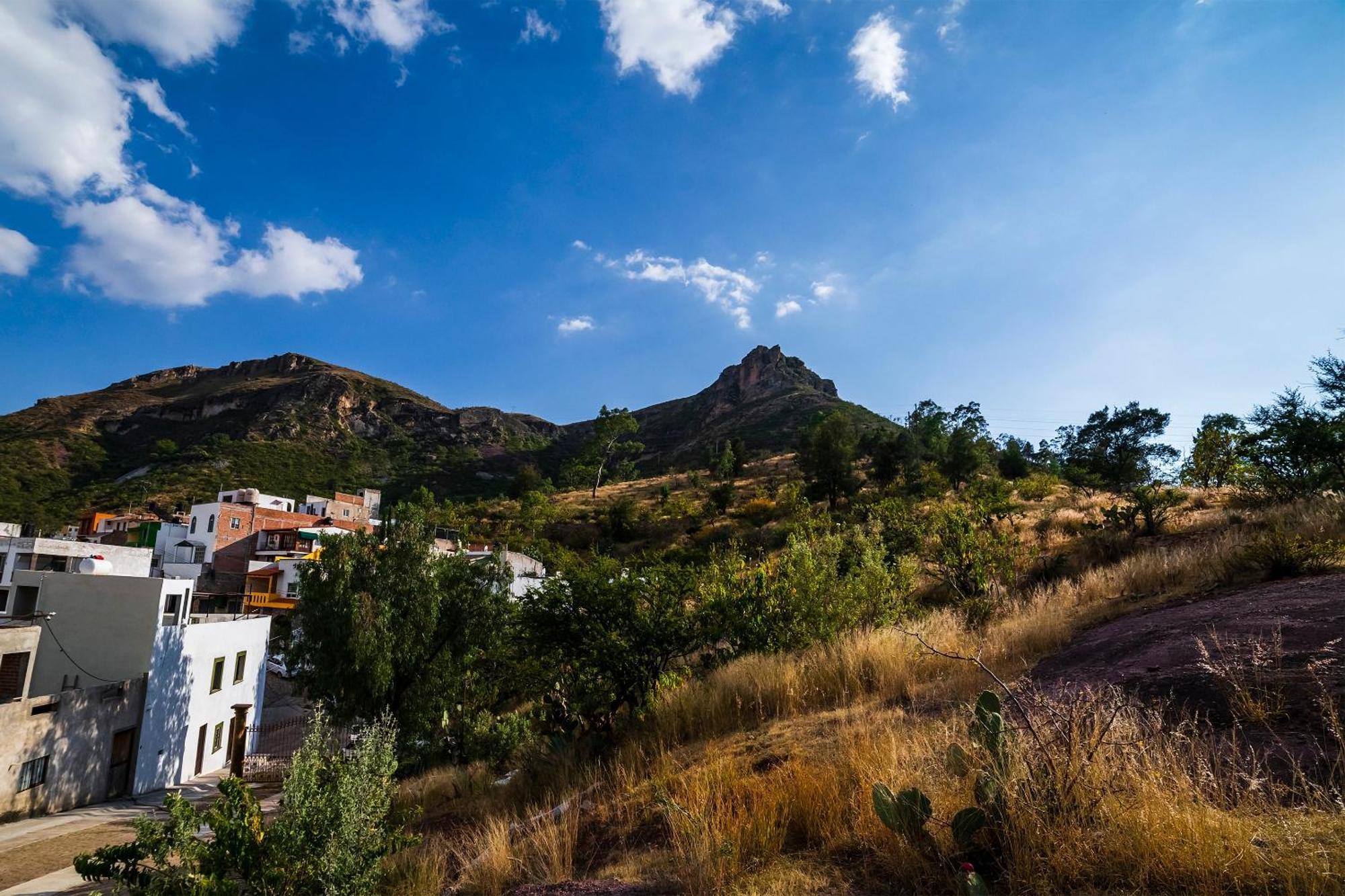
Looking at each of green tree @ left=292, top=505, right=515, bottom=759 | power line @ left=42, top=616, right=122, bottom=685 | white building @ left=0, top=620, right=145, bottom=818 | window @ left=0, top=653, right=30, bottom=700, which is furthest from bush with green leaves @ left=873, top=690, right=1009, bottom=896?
power line @ left=42, top=616, right=122, bottom=685

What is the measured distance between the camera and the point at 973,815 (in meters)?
3.03

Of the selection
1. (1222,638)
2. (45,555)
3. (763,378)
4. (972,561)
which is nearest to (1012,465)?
(972,561)

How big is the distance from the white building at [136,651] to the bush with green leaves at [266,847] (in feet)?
67.5

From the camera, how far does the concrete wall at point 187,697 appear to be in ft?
63.3

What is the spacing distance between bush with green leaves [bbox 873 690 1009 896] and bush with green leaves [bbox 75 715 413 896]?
337 centimetres

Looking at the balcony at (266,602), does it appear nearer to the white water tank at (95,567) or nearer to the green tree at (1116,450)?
the white water tank at (95,567)

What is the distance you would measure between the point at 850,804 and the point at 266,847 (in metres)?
3.88

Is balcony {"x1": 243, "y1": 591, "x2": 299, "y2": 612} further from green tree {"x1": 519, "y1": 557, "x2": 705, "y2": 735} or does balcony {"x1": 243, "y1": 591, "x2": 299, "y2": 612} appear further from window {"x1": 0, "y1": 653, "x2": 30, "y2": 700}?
green tree {"x1": 519, "y1": 557, "x2": 705, "y2": 735}

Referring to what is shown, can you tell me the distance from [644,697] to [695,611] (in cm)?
156

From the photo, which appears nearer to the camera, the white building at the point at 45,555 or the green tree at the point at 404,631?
the green tree at the point at 404,631

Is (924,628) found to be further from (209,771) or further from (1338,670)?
A: (209,771)

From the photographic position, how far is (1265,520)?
12.4 m

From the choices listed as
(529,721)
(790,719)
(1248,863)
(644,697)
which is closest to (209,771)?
(529,721)

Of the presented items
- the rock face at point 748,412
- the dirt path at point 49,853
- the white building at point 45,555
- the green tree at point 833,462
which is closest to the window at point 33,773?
the dirt path at point 49,853
